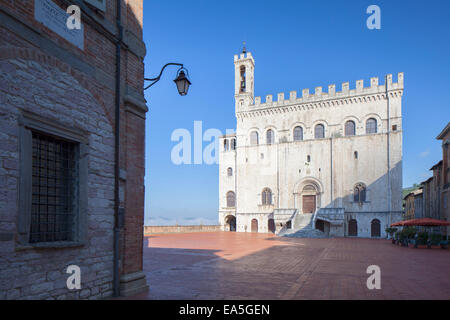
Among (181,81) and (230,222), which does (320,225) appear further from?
(181,81)

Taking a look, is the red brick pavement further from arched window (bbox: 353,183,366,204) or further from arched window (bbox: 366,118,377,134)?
arched window (bbox: 366,118,377,134)

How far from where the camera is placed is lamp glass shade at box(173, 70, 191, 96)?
829cm

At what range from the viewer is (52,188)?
5828 millimetres

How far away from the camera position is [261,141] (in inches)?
1489

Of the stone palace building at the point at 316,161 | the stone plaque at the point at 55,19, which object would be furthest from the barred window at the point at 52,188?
the stone palace building at the point at 316,161

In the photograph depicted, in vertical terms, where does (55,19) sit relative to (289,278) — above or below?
above

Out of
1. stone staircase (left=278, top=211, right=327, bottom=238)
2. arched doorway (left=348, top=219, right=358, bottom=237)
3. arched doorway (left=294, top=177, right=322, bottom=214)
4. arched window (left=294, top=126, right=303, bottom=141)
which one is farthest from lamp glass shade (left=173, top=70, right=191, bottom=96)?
arched window (left=294, top=126, right=303, bottom=141)

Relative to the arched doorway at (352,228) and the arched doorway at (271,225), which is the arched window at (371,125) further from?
the arched doorway at (271,225)

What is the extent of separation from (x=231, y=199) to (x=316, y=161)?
1129 centimetres

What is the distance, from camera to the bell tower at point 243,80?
39.1 meters

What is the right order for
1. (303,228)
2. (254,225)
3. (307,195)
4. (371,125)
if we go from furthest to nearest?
(254,225) → (307,195) → (371,125) → (303,228)

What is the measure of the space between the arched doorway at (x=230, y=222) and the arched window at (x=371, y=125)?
60.0 feet

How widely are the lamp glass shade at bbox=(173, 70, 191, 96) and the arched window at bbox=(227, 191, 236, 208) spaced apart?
3218cm

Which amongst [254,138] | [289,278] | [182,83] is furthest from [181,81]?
[254,138]
